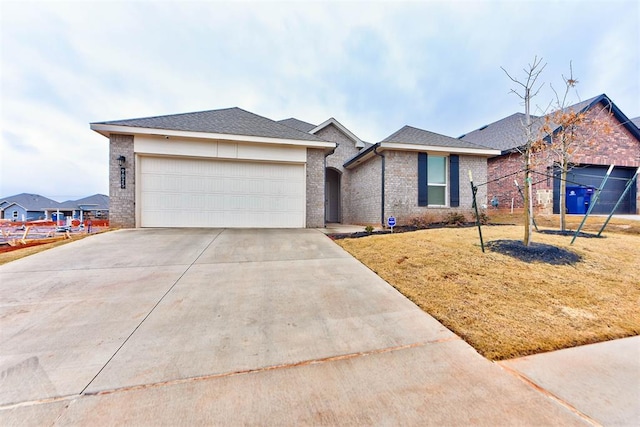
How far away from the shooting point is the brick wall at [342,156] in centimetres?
1322

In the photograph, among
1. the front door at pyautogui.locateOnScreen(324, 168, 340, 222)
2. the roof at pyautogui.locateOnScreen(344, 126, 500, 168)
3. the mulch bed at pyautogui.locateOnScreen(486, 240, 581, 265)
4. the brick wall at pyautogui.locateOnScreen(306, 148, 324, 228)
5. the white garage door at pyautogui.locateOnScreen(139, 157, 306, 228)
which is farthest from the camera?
the front door at pyautogui.locateOnScreen(324, 168, 340, 222)

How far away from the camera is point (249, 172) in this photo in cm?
866

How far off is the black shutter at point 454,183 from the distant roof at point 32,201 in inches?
1809

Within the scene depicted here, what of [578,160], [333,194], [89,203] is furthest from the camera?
[89,203]

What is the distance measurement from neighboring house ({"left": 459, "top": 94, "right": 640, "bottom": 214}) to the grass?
6.33 m

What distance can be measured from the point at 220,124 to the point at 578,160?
15327 millimetres

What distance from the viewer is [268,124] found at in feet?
31.3

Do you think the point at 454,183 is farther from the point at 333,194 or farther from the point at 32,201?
the point at 32,201

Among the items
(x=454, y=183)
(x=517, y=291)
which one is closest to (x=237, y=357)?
(x=517, y=291)

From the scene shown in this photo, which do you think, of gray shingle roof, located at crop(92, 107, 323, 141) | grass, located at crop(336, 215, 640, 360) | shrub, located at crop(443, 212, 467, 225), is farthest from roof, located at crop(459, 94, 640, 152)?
gray shingle roof, located at crop(92, 107, 323, 141)

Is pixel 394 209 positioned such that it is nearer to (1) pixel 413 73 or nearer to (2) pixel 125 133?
(1) pixel 413 73

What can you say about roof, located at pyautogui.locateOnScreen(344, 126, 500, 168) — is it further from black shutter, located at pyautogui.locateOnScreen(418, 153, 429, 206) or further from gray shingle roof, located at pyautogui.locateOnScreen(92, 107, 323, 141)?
gray shingle roof, located at pyautogui.locateOnScreen(92, 107, 323, 141)

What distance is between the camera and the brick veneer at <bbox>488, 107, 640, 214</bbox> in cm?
1048

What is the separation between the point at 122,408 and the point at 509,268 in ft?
15.8
